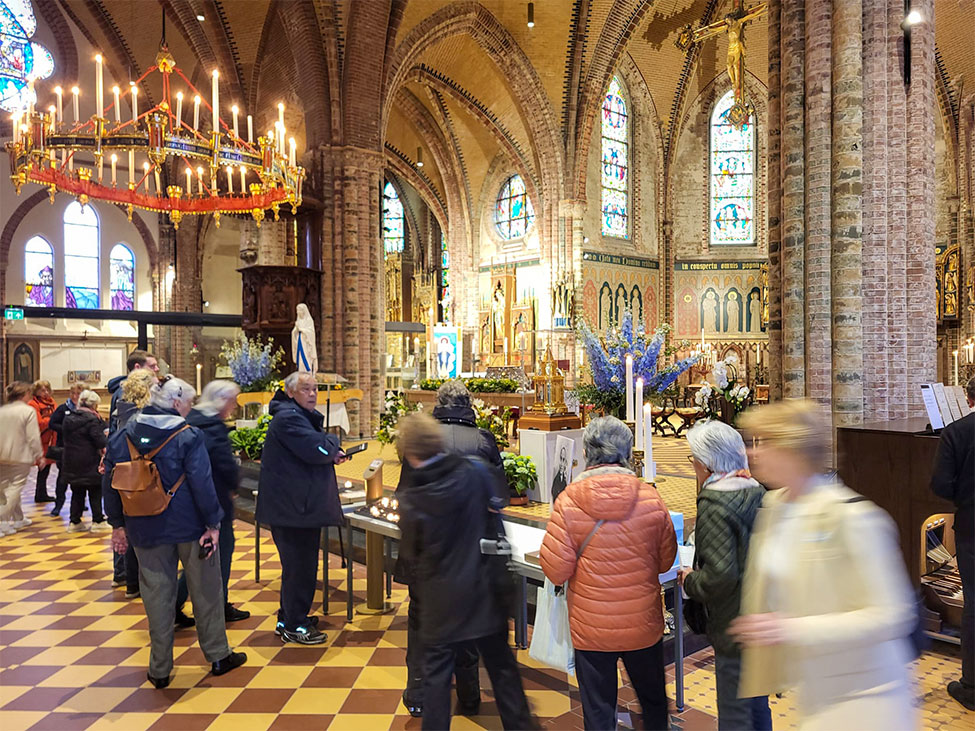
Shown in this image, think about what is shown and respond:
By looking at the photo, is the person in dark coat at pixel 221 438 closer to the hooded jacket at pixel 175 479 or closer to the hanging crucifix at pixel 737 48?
the hooded jacket at pixel 175 479

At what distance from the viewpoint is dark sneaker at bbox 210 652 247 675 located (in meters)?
3.90

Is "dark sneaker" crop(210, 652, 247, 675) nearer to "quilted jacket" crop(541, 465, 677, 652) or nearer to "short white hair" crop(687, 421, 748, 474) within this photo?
"quilted jacket" crop(541, 465, 677, 652)

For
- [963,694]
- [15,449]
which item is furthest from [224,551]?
[963,694]

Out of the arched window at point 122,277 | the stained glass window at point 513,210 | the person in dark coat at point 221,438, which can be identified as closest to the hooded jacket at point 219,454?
the person in dark coat at point 221,438

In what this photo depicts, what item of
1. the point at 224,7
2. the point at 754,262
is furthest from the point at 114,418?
the point at 754,262

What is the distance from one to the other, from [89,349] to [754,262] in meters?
20.1

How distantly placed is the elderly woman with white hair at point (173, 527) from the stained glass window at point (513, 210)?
61.5 feet

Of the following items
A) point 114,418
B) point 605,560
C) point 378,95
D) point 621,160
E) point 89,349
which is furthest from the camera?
point 621,160

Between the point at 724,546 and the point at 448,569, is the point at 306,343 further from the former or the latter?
the point at 724,546

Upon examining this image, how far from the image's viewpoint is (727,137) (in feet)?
72.4

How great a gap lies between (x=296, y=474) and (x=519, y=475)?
1.90 meters

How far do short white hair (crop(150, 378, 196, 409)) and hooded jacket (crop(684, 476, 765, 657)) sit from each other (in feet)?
9.13

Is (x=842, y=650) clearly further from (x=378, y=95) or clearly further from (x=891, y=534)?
(x=378, y=95)

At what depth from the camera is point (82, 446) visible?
681 cm
